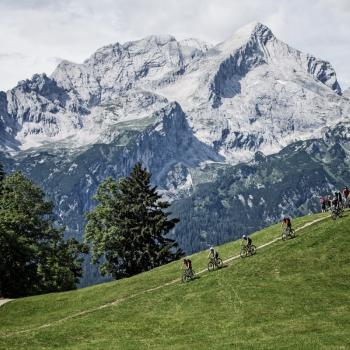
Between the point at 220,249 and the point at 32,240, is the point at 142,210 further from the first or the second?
the point at 220,249

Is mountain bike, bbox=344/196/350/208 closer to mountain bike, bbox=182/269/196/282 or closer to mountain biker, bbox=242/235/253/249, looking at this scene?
mountain biker, bbox=242/235/253/249

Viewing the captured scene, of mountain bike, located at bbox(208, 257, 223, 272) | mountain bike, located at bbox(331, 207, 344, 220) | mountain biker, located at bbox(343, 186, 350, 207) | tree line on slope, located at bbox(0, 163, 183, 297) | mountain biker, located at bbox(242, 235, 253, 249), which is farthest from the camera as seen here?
tree line on slope, located at bbox(0, 163, 183, 297)

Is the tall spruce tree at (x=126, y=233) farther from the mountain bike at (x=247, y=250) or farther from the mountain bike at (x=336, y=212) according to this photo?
the mountain bike at (x=336, y=212)

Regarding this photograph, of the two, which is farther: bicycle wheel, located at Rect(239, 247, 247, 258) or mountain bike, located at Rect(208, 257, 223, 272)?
bicycle wheel, located at Rect(239, 247, 247, 258)

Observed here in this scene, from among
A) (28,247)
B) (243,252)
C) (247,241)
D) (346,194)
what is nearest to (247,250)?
(243,252)

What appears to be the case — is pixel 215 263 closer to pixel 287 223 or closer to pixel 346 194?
pixel 287 223

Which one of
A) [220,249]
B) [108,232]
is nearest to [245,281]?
[220,249]

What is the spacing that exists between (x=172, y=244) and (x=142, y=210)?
9426 millimetres

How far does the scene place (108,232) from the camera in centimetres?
10631

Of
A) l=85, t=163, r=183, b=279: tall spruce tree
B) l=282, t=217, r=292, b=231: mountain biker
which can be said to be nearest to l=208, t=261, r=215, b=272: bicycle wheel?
l=282, t=217, r=292, b=231: mountain biker

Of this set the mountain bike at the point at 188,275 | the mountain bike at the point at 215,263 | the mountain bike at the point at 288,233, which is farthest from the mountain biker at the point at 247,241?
the mountain bike at the point at 188,275

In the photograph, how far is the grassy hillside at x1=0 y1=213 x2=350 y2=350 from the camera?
44.9 meters

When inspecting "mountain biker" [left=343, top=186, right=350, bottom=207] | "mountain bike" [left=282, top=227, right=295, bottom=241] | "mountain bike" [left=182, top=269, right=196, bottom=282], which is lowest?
"mountain bike" [left=182, top=269, right=196, bottom=282]

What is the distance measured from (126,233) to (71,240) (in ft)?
43.6
